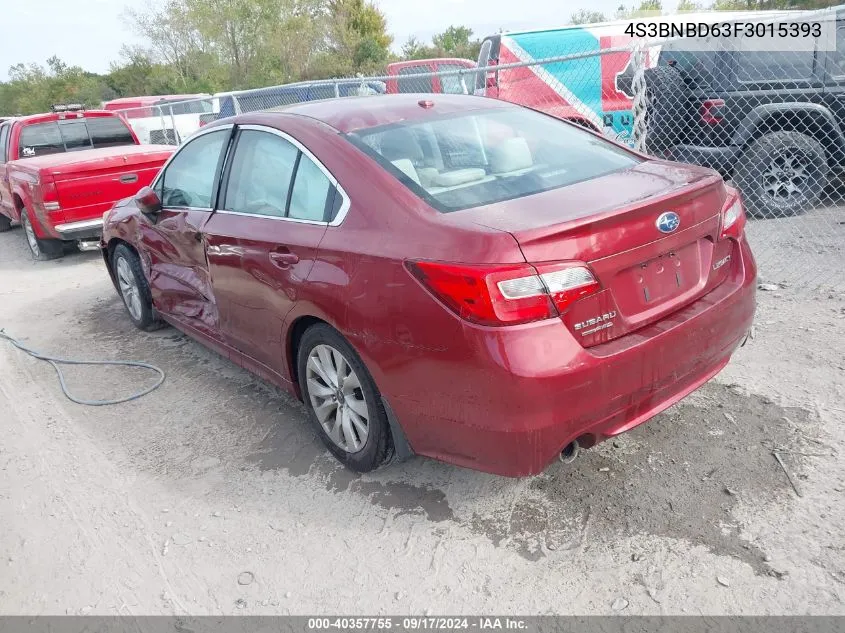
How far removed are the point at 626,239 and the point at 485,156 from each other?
980 millimetres

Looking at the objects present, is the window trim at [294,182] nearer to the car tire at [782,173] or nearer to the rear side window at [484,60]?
the car tire at [782,173]

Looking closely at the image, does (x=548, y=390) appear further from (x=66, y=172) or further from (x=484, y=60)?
(x=484, y=60)

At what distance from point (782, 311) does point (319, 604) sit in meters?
3.79

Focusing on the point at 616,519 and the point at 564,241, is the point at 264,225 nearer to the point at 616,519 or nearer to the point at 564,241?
the point at 564,241

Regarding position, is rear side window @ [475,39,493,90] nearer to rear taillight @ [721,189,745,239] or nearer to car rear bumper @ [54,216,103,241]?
car rear bumper @ [54,216,103,241]

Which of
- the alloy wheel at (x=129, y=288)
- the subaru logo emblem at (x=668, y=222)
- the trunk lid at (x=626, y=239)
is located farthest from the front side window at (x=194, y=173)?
the subaru logo emblem at (x=668, y=222)

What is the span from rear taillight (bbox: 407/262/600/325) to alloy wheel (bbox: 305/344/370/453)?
818 millimetres

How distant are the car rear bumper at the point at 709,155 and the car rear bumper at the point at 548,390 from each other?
15.2ft

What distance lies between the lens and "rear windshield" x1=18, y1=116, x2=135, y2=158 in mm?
9375

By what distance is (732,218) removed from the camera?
10.4 feet

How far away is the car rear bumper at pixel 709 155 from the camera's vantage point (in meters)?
7.00

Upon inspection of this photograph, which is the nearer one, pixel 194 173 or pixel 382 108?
pixel 382 108

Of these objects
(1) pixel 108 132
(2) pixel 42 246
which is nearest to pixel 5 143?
(1) pixel 108 132

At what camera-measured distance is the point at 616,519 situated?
2.86m
